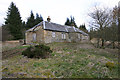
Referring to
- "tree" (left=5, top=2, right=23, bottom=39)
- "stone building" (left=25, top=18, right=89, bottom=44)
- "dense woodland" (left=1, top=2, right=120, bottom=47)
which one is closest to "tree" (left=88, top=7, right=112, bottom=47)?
"dense woodland" (left=1, top=2, right=120, bottom=47)

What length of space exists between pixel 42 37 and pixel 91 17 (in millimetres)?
11167

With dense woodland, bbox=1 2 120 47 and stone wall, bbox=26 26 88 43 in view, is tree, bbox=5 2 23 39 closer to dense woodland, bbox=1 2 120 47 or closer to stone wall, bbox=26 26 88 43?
dense woodland, bbox=1 2 120 47

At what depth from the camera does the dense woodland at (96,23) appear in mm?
9748

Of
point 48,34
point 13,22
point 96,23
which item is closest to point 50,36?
point 48,34

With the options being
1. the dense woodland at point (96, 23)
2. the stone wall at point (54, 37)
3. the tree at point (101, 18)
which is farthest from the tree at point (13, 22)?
the tree at point (101, 18)

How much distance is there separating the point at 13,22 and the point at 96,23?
2495 cm

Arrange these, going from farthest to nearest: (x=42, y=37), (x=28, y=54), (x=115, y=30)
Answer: (x=42, y=37)
(x=115, y=30)
(x=28, y=54)

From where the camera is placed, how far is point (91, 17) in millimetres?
16953

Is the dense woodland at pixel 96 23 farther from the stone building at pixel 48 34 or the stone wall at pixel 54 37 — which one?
the stone wall at pixel 54 37

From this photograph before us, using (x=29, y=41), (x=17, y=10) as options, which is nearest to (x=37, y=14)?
(x=17, y=10)

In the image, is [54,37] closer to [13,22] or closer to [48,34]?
[48,34]

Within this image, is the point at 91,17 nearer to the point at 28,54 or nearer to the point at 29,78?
the point at 28,54

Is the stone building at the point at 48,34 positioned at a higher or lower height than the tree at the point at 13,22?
lower

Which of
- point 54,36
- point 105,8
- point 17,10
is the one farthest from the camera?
point 17,10
